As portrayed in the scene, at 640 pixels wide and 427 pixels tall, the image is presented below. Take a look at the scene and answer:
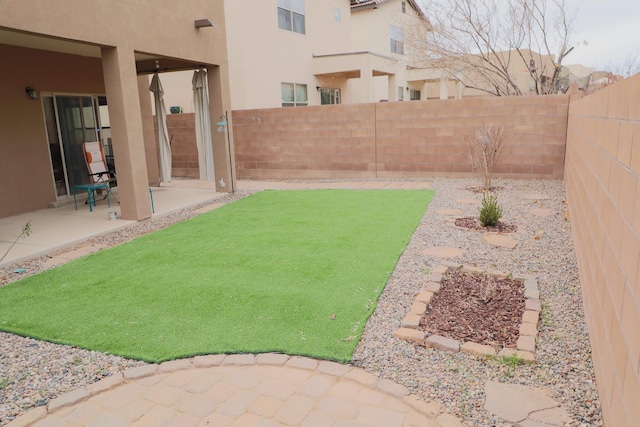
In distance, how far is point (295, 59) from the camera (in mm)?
16594

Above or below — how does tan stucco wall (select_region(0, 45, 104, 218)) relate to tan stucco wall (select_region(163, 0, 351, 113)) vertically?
below

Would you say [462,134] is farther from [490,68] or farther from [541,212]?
[490,68]

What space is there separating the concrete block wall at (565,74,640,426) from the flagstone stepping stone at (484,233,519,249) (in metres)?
2.01

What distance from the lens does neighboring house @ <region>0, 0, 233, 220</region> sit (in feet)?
21.2

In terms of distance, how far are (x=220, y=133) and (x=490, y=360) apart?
8049 mm

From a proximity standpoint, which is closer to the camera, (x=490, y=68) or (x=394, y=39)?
(x=490, y=68)

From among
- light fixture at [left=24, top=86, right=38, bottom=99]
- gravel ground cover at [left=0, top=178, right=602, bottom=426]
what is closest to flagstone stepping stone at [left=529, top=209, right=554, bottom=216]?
gravel ground cover at [left=0, top=178, right=602, bottom=426]

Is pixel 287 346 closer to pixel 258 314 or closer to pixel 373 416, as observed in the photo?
pixel 258 314

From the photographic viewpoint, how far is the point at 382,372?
118 inches

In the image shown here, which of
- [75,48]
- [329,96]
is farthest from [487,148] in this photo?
[329,96]

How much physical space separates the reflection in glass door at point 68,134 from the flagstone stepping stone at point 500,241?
8.11 m

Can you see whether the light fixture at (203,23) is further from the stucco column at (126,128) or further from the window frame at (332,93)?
the window frame at (332,93)

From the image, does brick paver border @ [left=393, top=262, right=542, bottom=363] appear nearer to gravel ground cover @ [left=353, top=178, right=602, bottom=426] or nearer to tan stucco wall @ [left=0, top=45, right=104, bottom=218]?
gravel ground cover @ [left=353, top=178, right=602, bottom=426]

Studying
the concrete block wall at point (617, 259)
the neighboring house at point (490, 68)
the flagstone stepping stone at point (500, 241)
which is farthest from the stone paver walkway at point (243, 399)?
the neighboring house at point (490, 68)
